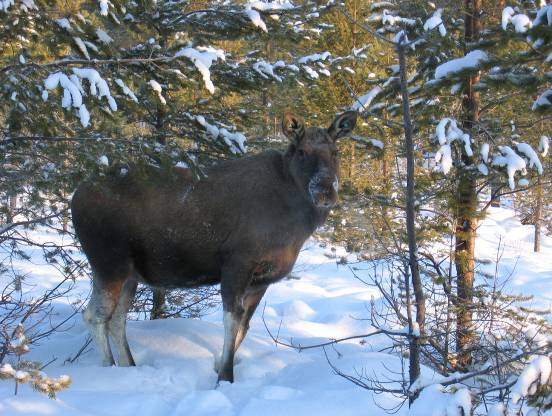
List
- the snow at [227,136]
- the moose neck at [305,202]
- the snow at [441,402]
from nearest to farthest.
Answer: the snow at [441,402], the moose neck at [305,202], the snow at [227,136]

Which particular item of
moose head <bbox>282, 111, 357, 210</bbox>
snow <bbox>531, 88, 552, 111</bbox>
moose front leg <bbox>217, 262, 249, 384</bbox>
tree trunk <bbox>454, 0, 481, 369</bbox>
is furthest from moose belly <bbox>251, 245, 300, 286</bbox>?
snow <bbox>531, 88, 552, 111</bbox>

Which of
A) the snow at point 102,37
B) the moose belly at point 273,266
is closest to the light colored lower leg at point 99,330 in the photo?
the moose belly at point 273,266

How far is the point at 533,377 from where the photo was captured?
86.0 inches

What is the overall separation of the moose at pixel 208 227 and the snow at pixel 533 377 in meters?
3.39

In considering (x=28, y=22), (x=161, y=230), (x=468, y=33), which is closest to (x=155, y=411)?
(x=161, y=230)

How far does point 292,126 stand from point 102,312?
285 cm

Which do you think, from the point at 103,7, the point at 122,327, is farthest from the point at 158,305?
the point at 103,7

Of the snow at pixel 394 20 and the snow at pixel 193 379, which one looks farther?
the snow at pixel 394 20

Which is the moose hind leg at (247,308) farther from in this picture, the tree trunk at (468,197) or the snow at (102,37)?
the snow at (102,37)

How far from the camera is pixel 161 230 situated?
5.70 m

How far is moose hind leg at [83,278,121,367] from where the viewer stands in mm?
5691

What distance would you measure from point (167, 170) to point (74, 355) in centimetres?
265

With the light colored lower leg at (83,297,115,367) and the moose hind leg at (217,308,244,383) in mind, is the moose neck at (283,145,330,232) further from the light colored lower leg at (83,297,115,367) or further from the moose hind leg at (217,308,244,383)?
the light colored lower leg at (83,297,115,367)

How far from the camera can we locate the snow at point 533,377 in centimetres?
217
